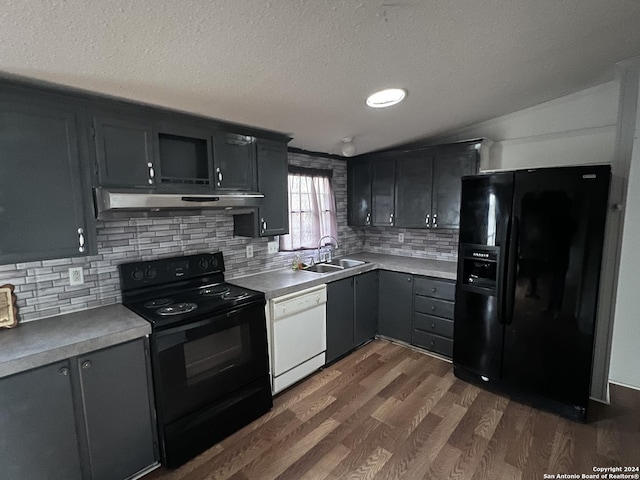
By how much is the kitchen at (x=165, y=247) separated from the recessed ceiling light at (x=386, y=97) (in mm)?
1136

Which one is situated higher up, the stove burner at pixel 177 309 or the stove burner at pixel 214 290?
the stove burner at pixel 214 290

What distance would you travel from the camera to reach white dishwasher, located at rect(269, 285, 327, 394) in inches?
97.6

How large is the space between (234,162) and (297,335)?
1.49 metres

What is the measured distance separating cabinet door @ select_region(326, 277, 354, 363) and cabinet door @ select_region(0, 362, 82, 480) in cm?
192

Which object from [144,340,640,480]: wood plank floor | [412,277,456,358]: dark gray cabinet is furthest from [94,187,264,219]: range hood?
[412,277,456,358]: dark gray cabinet

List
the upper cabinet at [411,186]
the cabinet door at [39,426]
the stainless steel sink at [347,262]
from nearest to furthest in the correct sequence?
the cabinet door at [39,426], the upper cabinet at [411,186], the stainless steel sink at [347,262]

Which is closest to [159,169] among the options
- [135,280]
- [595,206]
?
[135,280]

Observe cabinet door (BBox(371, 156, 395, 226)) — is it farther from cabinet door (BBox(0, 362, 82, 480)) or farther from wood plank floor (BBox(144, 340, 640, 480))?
cabinet door (BBox(0, 362, 82, 480))

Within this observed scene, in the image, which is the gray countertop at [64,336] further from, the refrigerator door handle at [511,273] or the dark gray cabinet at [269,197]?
the refrigerator door handle at [511,273]

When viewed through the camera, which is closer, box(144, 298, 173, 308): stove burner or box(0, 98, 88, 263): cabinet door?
box(0, 98, 88, 263): cabinet door

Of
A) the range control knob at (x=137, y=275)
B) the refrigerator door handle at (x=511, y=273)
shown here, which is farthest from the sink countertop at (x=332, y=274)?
the range control knob at (x=137, y=275)

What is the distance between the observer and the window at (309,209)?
3.27 metres

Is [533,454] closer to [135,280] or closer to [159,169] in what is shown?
[135,280]

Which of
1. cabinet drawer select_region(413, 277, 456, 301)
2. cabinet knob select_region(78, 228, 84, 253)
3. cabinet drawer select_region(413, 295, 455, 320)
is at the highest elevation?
cabinet knob select_region(78, 228, 84, 253)
